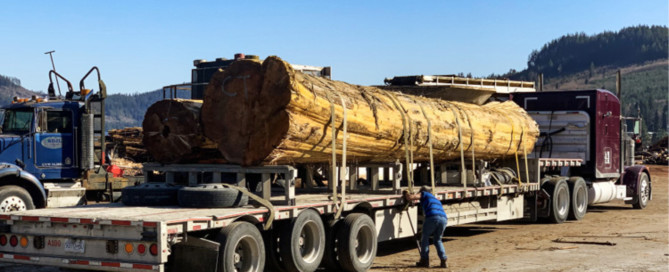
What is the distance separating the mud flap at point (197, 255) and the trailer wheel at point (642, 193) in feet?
61.2

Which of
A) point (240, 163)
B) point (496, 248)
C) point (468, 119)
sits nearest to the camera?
point (240, 163)

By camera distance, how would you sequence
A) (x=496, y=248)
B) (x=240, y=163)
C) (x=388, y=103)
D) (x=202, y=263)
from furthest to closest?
1. (x=496, y=248)
2. (x=388, y=103)
3. (x=240, y=163)
4. (x=202, y=263)

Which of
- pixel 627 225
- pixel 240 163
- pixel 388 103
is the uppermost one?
pixel 388 103

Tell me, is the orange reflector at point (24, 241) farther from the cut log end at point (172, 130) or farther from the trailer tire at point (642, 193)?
the trailer tire at point (642, 193)

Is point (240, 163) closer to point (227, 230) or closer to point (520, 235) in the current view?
point (227, 230)

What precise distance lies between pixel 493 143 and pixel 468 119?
1.23 meters

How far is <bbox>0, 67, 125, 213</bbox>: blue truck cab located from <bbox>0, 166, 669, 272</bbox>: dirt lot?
12.5 ft

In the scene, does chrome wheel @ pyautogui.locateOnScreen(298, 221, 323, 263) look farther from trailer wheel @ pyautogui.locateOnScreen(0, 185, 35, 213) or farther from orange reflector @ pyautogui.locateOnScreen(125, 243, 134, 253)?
trailer wheel @ pyautogui.locateOnScreen(0, 185, 35, 213)

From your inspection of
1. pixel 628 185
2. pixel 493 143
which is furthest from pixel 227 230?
pixel 628 185

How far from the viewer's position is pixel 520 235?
17.7m

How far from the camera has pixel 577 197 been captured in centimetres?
2155

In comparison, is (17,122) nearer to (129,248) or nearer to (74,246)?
(74,246)

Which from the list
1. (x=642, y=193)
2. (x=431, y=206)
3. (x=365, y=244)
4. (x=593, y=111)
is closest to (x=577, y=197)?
(x=593, y=111)

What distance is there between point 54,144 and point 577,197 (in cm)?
1298
